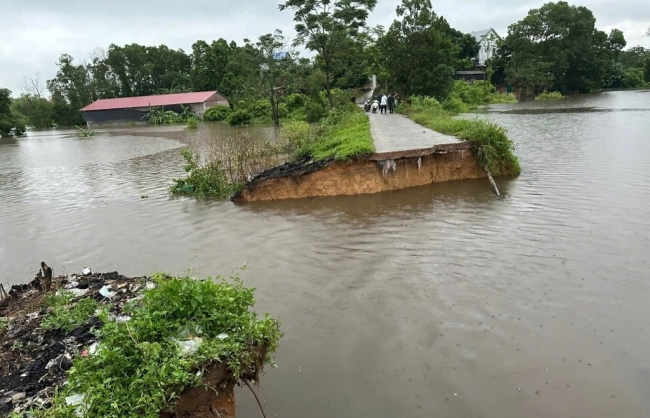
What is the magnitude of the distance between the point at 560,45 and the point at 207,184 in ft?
204

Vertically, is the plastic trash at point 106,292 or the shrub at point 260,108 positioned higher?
the shrub at point 260,108

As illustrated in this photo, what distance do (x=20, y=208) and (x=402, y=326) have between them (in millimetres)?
12501

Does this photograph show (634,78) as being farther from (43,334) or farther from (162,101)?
(43,334)

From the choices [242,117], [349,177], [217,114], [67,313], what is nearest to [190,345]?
[67,313]

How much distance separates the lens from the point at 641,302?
200 inches

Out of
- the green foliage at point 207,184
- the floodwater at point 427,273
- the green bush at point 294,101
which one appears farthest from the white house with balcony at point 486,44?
the green foliage at point 207,184

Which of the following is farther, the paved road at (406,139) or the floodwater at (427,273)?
the paved road at (406,139)

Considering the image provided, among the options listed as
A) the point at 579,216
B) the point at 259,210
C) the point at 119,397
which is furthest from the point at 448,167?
the point at 119,397

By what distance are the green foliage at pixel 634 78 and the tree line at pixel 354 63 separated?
0.16 metres

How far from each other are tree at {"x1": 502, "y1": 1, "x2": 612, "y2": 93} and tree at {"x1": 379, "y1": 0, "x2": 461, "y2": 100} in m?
31.9

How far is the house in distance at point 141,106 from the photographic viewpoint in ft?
194

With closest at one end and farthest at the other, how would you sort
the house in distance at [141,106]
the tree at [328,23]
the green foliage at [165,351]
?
the green foliage at [165,351] < the tree at [328,23] < the house in distance at [141,106]

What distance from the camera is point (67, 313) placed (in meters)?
4.14

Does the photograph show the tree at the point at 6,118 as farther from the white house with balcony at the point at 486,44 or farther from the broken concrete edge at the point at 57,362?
the white house with balcony at the point at 486,44
